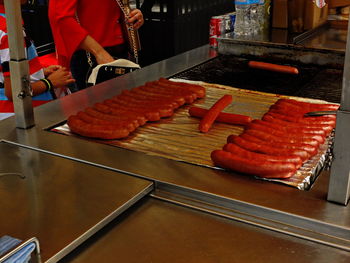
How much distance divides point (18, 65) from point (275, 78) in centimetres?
152

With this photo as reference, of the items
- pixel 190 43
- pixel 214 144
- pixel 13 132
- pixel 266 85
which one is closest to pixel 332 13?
pixel 266 85

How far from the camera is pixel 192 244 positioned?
125 cm

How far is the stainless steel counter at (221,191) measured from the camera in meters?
1.32

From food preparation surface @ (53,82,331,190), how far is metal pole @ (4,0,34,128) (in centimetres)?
15

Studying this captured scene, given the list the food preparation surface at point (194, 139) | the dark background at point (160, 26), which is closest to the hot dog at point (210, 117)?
the food preparation surface at point (194, 139)

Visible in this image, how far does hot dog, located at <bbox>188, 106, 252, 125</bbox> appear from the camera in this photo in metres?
2.03

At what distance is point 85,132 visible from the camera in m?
1.90

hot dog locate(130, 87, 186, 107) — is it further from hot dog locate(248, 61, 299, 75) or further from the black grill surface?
hot dog locate(248, 61, 299, 75)

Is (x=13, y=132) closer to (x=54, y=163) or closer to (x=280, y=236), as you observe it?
(x=54, y=163)

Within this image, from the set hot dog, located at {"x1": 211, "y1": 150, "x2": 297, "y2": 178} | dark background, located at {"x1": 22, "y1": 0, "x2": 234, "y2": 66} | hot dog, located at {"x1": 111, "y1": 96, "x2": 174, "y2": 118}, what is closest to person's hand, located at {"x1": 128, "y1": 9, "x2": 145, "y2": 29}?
dark background, located at {"x1": 22, "y1": 0, "x2": 234, "y2": 66}

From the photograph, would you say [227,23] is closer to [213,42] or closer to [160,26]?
[213,42]

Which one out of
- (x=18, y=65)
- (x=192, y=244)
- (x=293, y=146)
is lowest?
(x=192, y=244)

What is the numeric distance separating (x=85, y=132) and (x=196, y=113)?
511 mm

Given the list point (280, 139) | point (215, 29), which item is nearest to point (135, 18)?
point (215, 29)
